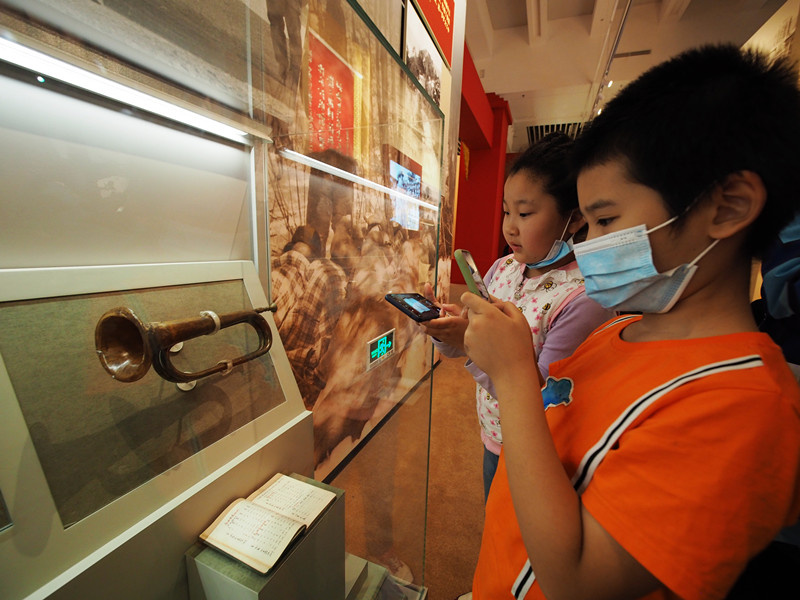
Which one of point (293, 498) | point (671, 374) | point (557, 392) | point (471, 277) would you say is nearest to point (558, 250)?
point (471, 277)

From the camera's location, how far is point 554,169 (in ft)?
3.34

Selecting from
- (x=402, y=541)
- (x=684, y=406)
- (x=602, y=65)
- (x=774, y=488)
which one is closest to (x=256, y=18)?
(x=684, y=406)

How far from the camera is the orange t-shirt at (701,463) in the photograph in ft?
1.31

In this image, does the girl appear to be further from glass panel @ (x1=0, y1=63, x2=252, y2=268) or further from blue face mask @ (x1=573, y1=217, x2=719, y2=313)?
glass panel @ (x1=0, y1=63, x2=252, y2=268)

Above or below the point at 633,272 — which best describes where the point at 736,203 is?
above

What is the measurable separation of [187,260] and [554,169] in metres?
1.15

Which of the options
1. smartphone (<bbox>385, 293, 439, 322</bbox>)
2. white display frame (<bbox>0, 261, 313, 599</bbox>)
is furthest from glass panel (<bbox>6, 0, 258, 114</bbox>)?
smartphone (<bbox>385, 293, 439, 322</bbox>)

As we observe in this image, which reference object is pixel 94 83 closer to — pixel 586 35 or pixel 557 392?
pixel 557 392

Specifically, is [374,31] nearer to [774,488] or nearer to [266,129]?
[266,129]

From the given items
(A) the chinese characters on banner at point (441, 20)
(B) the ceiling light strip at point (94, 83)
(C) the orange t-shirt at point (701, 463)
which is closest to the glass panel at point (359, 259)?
(B) the ceiling light strip at point (94, 83)

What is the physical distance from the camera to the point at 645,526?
1.40 ft

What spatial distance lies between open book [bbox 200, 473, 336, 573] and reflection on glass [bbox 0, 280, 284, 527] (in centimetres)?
16

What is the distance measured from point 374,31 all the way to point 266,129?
1.62 ft

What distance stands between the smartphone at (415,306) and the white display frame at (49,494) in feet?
1.87
